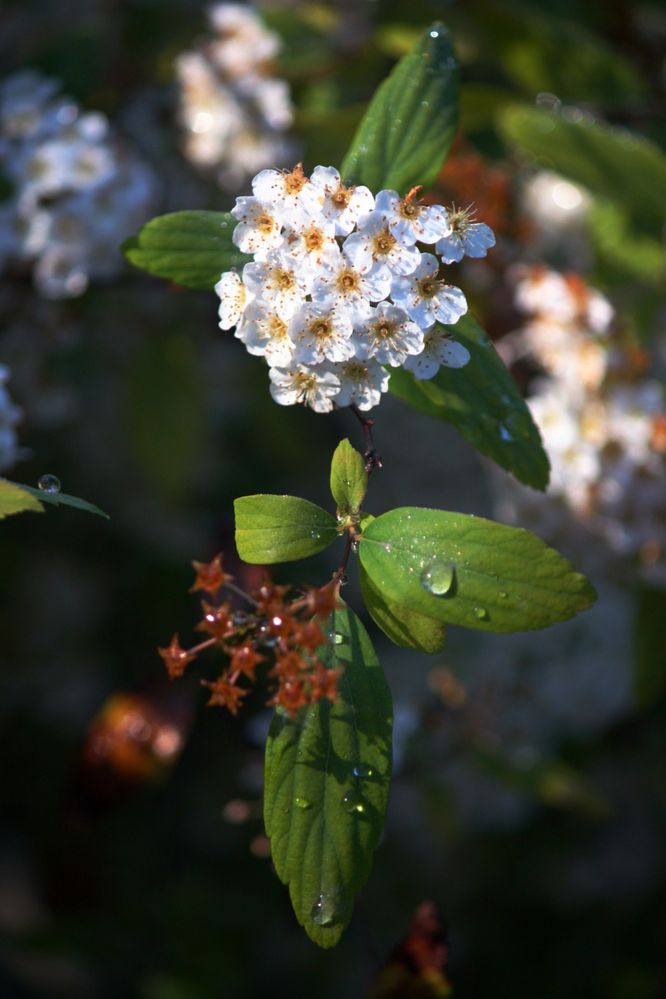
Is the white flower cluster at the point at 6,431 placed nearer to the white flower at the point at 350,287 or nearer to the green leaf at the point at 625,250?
the white flower at the point at 350,287

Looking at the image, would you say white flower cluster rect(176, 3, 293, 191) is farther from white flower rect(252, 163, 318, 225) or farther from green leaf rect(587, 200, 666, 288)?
white flower rect(252, 163, 318, 225)

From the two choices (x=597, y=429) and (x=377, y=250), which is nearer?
(x=377, y=250)

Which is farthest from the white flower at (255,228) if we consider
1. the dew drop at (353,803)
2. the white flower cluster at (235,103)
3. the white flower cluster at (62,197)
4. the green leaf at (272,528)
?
the white flower cluster at (235,103)

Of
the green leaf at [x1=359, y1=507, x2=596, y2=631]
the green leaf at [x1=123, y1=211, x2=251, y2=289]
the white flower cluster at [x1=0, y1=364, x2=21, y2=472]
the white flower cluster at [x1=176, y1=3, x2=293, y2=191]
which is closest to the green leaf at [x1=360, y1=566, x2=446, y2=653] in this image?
the green leaf at [x1=359, y1=507, x2=596, y2=631]

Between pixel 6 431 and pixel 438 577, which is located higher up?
pixel 438 577

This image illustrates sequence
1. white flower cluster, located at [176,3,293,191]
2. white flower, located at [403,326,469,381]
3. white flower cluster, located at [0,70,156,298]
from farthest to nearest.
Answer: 1. white flower cluster, located at [176,3,293,191]
2. white flower cluster, located at [0,70,156,298]
3. white flower, located at [403,326,469,381]

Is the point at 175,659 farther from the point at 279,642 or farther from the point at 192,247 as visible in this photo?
the point at 192,247

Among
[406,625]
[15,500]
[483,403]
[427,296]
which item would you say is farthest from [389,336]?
[15,500]
